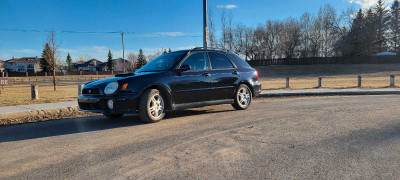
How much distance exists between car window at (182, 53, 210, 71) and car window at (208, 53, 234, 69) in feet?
0.60

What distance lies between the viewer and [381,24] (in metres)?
64.4

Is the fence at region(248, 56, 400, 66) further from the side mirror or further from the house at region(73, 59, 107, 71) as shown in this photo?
the house at region(73, 59, 107, 71)

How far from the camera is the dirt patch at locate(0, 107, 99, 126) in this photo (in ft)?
21.9

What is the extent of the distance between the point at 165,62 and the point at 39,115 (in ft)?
12.9

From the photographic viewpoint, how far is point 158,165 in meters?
3.08

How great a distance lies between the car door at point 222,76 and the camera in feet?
21.8

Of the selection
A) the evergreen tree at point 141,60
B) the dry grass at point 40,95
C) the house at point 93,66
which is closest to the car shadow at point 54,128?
the dry grass at point 40,95

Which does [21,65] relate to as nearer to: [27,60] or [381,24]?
[27,60]

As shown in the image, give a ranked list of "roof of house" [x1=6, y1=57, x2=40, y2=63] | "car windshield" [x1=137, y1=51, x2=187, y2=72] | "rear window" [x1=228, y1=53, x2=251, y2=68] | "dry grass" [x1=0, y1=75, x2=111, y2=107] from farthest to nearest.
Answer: "roof of house" [x1=6, y1=57, x2=40, y2=63] < "dry grass" [x1=0, y1=75, x2=111, y2=107] < "rear window" [x1=228, y1=53, x2=251, y2=68] < "car windshield" [x1=137, y1=51, x2=187, y2=72]

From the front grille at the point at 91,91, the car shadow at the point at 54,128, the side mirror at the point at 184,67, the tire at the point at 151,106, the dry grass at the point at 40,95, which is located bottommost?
the car shadow at the point at 54,128

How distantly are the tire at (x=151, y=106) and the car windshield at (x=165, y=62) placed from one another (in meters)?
0.73

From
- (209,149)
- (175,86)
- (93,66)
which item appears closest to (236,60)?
(175,86)

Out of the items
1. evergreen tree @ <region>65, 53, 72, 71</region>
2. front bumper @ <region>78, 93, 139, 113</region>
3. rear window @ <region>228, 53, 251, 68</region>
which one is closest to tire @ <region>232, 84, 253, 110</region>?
rear window @ <region>228, 53, 251, 68</region>

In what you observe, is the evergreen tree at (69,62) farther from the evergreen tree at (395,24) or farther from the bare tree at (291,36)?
the evergreen tree at (395,24)
